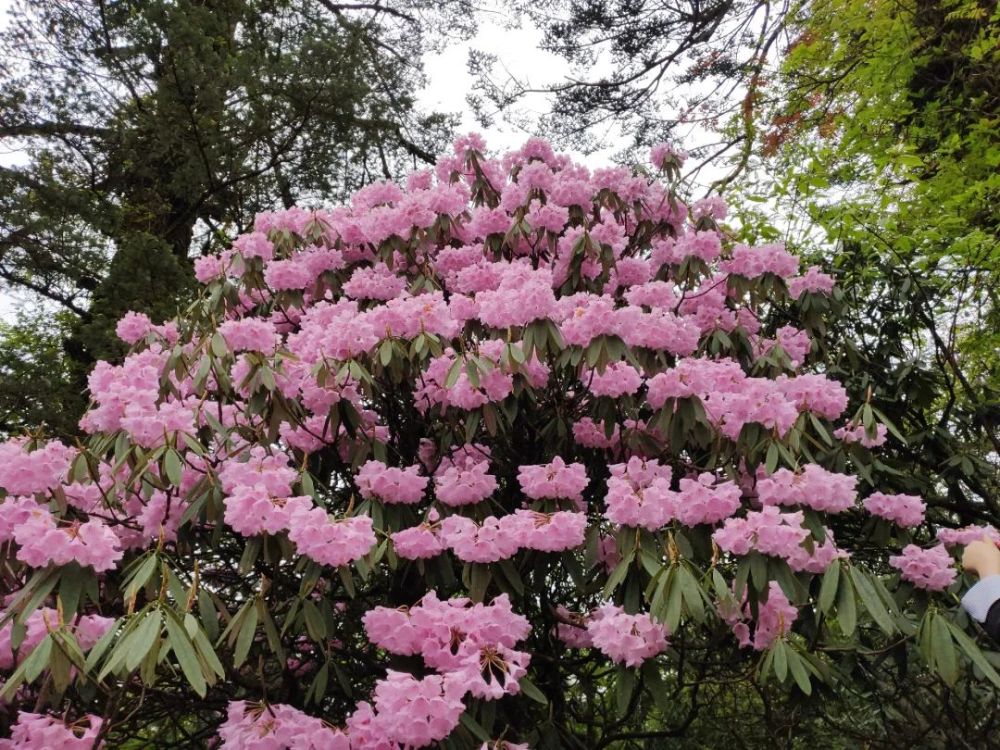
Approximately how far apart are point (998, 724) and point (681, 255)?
2.05 m

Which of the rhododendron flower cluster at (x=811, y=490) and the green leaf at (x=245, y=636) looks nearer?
the green leaf at (x=245, y=636)

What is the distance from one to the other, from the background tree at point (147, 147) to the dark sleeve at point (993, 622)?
12.8 feet

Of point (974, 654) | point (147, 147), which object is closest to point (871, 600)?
point (974, 654)

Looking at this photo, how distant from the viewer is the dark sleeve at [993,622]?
4.21ft

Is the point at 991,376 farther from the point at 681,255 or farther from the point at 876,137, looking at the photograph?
the point at 681,255

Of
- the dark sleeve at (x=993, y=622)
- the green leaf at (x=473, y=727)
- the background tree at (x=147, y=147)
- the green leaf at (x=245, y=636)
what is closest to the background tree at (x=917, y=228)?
the dark sleeve at (x=993, y=622)

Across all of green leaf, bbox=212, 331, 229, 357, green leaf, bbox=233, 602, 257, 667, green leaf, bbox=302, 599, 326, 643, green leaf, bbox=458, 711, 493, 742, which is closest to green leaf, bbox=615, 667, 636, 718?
green leaf, bbox=458, 711, 493, 742

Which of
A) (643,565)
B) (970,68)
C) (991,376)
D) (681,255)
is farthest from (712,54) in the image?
(643,565)

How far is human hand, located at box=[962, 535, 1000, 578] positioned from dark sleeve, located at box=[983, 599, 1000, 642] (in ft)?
0.30

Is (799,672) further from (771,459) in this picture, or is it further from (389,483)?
(389,483)

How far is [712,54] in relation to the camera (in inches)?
235

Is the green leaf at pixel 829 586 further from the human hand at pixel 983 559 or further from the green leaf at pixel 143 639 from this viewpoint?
the green leaf at pixel 143 639

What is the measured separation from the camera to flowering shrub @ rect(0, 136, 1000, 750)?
64.7 inches

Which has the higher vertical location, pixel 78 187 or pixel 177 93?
pixel 177 93
